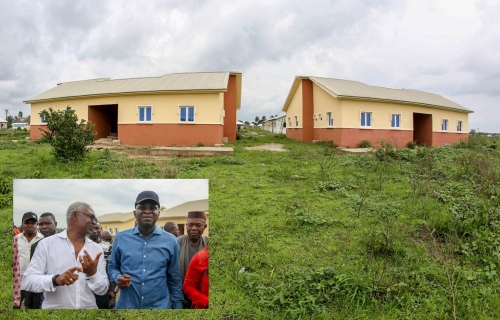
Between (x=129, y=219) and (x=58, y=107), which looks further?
(x=58, y=107)

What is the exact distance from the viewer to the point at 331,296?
3834 millimetres

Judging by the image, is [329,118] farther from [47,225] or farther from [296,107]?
[47,225]

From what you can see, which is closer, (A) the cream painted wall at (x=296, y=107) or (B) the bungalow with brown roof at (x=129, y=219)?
(B) the bungalow with brown roof at (x=129, y=219)

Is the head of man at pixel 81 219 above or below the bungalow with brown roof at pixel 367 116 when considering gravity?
below

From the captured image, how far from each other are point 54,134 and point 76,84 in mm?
14479

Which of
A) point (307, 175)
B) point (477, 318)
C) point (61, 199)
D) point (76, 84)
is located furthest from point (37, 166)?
point (76, 84)

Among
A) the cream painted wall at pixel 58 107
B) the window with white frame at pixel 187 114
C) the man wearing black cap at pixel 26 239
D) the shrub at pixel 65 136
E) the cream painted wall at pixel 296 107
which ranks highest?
the cream painted wall at pixel 296 107

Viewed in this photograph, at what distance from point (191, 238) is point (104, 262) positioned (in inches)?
27.2

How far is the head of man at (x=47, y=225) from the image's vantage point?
2791mm

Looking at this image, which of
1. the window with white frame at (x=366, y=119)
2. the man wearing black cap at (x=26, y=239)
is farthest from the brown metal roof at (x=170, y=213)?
the window with white frame at (x=366, y=119)

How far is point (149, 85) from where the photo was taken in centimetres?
1855

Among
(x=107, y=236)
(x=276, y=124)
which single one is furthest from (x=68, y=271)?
(x=276, y=124)

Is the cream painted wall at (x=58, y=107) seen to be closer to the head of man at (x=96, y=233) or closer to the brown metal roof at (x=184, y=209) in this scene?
the head of man at (x=96, y=233)

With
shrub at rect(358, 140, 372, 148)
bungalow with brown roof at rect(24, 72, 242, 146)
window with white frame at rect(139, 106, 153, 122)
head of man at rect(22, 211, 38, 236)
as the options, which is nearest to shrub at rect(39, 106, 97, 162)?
bungalow with brown roof at rect(24, 72, 242, 146)
